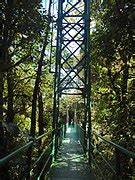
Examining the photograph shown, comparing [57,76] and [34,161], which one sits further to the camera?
[57,76]

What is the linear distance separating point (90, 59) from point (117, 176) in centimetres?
777

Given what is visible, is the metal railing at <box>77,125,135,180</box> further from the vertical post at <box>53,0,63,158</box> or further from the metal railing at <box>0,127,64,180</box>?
the vertical post at <box>53,0,63,158</box>

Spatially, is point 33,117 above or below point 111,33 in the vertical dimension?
below

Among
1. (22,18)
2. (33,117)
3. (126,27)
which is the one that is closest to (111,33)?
(126,27)

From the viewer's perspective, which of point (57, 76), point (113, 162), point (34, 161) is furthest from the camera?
point (57, 76)

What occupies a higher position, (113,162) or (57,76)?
(57,76)

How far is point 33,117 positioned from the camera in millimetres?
15992

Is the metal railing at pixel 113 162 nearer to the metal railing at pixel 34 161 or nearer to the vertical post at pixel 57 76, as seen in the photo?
the metal railing at pixel 34 161

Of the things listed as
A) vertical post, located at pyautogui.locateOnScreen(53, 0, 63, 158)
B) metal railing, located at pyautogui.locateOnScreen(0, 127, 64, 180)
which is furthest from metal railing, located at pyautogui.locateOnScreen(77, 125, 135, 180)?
vertical post, located at pyautogui.locateOnScreen(53, 0, 63, 158)

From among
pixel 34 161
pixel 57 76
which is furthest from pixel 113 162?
pixel 57 76

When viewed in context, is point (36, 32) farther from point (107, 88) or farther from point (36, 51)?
point (107, 88)

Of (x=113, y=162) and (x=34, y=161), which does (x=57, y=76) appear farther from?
(x=113, y=162)

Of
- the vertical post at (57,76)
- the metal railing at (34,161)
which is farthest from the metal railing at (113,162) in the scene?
the vertical post at (57,76)

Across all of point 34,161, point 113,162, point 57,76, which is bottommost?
point 34,161
